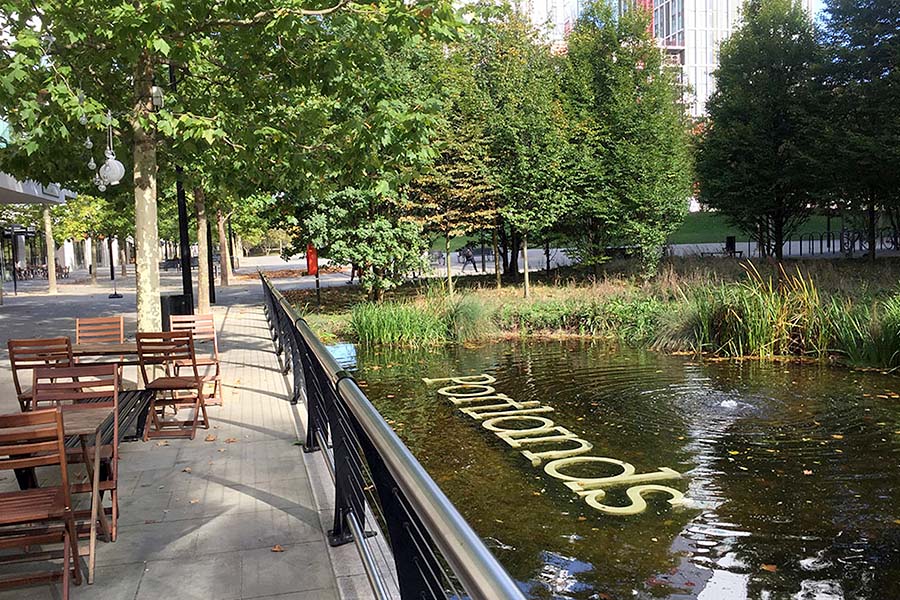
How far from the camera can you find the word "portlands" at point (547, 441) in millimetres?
7215

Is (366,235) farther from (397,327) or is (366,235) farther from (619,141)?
(619,141)

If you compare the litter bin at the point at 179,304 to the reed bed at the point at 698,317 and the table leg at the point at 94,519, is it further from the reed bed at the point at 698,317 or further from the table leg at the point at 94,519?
the table leg at the point at 94,519

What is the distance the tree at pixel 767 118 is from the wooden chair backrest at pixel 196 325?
20909mm

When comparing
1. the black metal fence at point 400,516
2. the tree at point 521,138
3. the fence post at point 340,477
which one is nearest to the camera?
the black metal fence at point 400,516

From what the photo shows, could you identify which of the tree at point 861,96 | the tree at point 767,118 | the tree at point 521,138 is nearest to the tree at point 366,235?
the tree at point 521,138

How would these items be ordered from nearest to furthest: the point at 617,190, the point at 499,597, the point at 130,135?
the point at 499,597
the point at 130,135
the point at 617,190

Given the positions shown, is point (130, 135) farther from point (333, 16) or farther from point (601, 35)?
point (601, 35)

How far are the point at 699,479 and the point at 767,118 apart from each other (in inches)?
854

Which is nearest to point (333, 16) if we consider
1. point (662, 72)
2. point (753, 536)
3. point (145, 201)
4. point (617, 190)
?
point (145, 201)

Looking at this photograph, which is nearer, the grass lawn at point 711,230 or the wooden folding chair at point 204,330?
the wooden folding chair at point 204,330

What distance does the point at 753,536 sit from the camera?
20.5 feet

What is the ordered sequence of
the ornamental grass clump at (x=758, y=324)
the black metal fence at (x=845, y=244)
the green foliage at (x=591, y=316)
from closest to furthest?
the ornamental grass clump at (x=758, y=324)
the green foliage at (x=591, y=316)
the black metal fence at (x=845, y=244)

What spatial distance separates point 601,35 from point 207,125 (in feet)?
66.2

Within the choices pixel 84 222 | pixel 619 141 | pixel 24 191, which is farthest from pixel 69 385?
pixel 84 222
